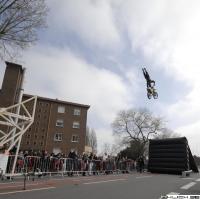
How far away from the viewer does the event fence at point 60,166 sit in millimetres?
16984

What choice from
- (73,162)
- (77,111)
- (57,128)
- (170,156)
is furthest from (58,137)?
(73,162)

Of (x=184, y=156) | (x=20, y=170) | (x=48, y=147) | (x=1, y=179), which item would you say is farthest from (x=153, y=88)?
(x=48, y=147)

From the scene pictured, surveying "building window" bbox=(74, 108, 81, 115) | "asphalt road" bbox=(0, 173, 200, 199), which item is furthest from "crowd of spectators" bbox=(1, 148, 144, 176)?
"building window" bbox=(74, 108, 81, 115)

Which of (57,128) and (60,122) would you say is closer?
(57,128)

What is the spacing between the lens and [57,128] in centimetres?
6322

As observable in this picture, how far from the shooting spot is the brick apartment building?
2426 inches

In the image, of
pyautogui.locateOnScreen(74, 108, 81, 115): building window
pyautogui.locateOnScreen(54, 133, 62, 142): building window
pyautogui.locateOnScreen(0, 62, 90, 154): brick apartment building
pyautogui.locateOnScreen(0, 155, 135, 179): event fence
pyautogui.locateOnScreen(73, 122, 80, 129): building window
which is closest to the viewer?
pyautogui.locateOnScreen(0, 155, 135, 179): event fence

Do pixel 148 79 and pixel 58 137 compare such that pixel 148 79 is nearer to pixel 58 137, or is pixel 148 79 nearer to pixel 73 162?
pixel 73 162

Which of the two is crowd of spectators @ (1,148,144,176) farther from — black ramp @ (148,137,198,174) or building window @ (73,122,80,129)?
building window @ (73,122,80,129)

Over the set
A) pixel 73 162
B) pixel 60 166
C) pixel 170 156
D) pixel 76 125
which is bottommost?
pixel 60 166

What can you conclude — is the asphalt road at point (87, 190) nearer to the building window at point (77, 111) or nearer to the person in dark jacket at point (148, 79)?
the person in dark jacket at point (148, 79)

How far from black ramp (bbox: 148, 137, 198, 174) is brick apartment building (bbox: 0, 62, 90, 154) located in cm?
3414

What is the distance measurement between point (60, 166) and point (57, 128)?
145ft

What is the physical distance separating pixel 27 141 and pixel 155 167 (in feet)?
133
